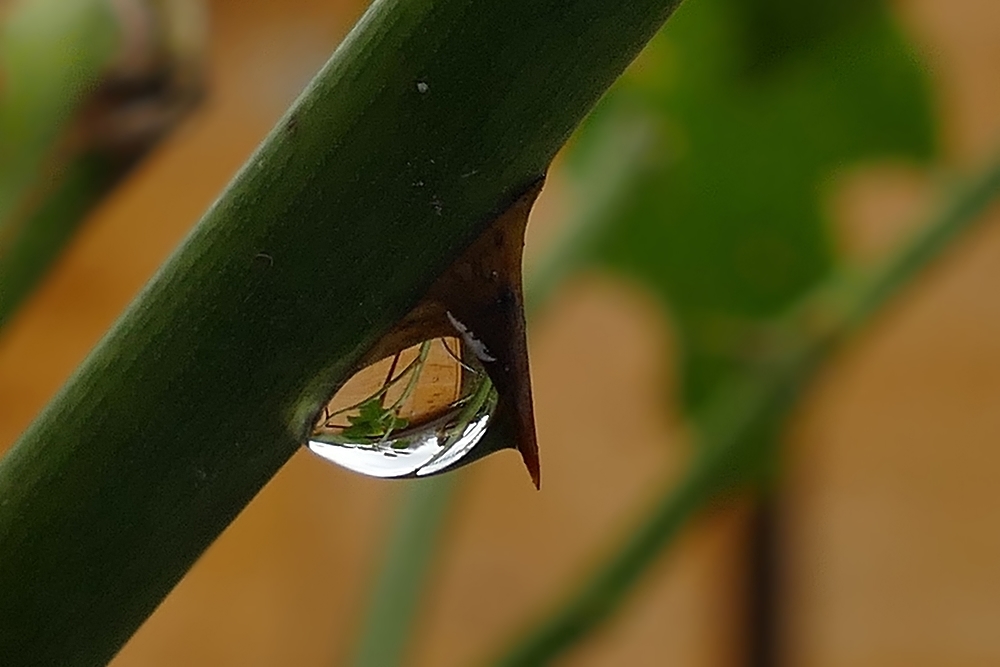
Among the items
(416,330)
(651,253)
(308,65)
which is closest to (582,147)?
(651,253)

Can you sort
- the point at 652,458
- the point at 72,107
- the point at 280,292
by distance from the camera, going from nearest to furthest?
1. the point at 280,292
2. the point at 72,107
3. the point at 652,458

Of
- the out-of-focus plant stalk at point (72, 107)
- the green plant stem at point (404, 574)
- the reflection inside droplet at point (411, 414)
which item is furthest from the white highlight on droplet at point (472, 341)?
the green plant stem at point (404, 574)

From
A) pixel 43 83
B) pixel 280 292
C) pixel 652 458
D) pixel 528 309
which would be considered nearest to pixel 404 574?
pixel 528 309

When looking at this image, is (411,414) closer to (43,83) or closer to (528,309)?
(43,83)

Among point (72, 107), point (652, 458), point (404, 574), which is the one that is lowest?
point (652, 458)

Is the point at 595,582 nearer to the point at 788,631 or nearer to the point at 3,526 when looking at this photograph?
the point at 3,526
